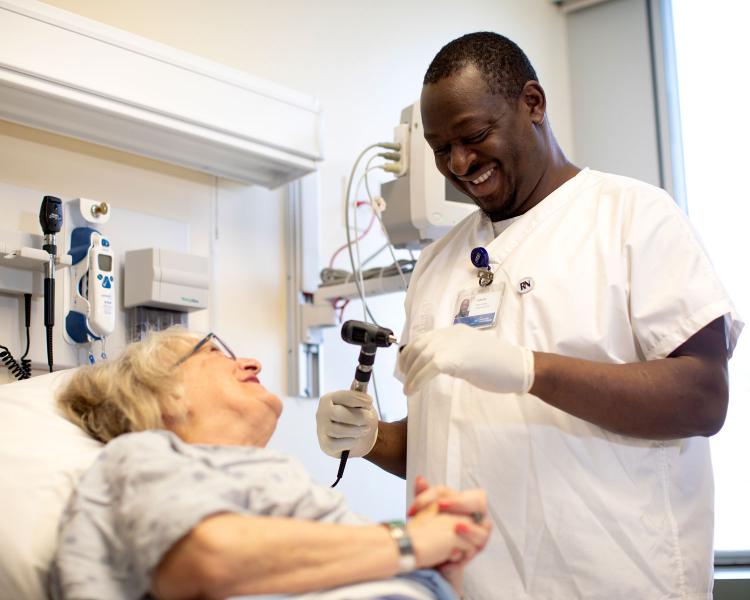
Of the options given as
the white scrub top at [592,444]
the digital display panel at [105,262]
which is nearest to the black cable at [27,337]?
the digital display panel at [105,262]

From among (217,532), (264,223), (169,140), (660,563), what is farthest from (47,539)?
(264,223)

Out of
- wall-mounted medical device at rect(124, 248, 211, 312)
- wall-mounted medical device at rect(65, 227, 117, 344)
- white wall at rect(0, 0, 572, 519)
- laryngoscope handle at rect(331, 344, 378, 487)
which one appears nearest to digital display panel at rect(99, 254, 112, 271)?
wall-mounted medical device at rect(65, 227, 117, 344)

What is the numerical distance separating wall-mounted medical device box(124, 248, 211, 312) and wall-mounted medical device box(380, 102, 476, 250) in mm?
544

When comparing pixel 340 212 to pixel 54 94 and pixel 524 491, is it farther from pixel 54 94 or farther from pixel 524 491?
pixel 524 491

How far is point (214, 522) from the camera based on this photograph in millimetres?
1041

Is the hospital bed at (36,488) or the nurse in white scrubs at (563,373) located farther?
the nurse in white scrubs at (563,373)

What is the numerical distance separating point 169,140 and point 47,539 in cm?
121

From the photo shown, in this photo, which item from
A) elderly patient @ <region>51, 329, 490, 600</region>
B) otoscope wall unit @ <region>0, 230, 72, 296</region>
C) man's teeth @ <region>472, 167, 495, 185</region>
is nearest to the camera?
elderly patient @ <region>51, 329, 490, 600</region>

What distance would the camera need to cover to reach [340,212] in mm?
2811

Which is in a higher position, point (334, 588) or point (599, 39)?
point (599, 39)

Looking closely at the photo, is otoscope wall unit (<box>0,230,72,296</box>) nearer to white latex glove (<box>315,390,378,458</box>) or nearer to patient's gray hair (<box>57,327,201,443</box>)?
patient's gray hair (<box>57,327,201,443</box>)

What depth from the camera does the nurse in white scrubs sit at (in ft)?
4.81

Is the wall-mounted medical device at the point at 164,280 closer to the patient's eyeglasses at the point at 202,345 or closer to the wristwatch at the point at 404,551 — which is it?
the patient's eyeglasses at the point at 202,345

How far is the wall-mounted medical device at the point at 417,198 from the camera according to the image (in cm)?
234
